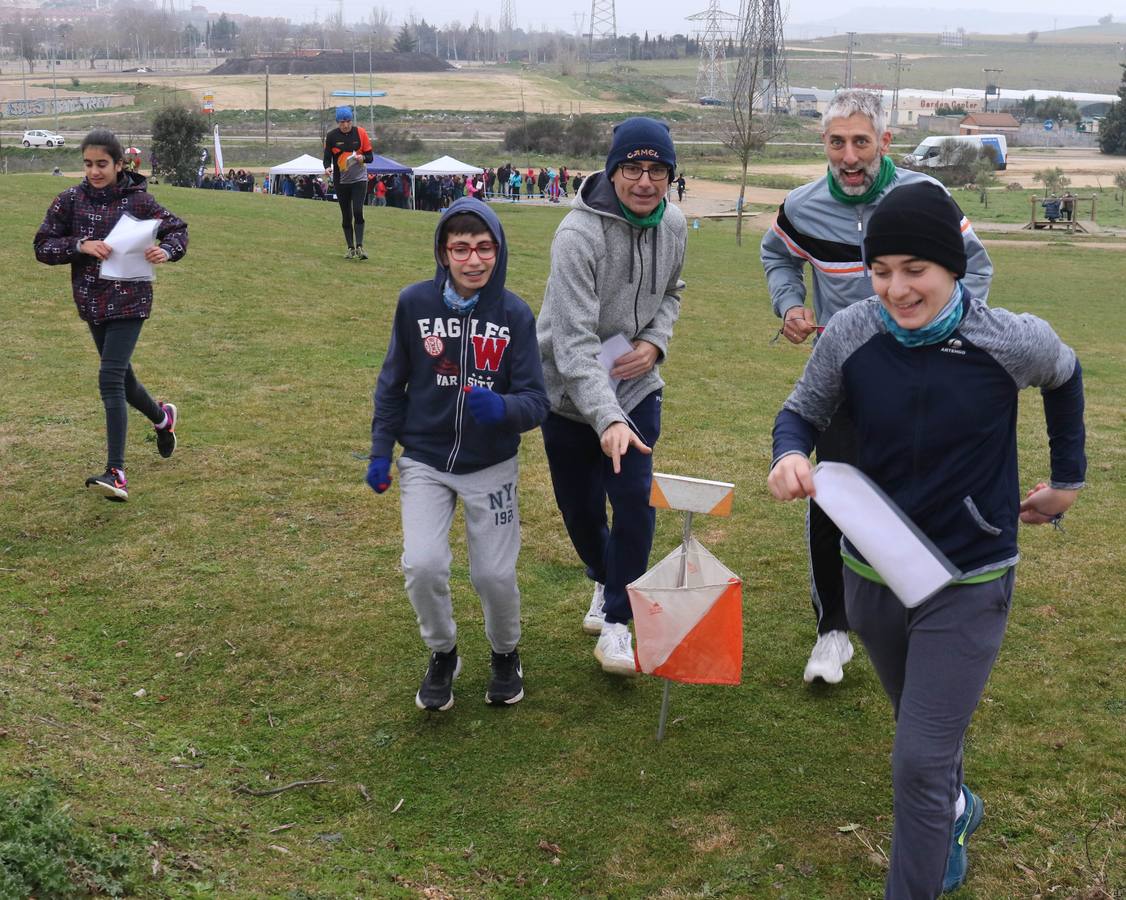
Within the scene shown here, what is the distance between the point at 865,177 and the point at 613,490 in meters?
1.57

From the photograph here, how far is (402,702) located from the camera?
5.01 metres

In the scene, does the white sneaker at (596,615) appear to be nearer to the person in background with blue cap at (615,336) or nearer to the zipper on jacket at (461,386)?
the person in background with blue cap at (615,336)

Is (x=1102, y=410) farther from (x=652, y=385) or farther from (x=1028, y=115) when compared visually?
(x=1028, y=115)

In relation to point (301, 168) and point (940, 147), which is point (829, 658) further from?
point (940, 147)

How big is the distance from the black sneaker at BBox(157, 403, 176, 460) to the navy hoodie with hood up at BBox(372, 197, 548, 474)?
3742 mm

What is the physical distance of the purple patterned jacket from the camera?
6980 millimetres

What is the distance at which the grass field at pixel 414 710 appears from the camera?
387cm

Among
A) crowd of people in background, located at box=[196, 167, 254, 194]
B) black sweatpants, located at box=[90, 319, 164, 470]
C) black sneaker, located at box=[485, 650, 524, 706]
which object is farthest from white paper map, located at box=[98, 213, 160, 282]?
crowd of people in background, located at box=[196, 167, 254, 194]

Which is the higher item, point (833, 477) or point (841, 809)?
point (833, 477)

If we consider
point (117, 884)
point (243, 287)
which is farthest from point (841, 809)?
point (243, 287)

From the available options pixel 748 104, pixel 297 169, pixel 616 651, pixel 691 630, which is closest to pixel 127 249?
pixel 616 651

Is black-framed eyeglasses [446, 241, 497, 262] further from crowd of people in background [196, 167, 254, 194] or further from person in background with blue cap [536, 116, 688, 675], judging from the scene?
crowd of people in background [196, 167, 254, 194]

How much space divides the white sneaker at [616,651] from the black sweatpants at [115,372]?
351 centimetres

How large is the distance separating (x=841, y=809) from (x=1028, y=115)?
152m
